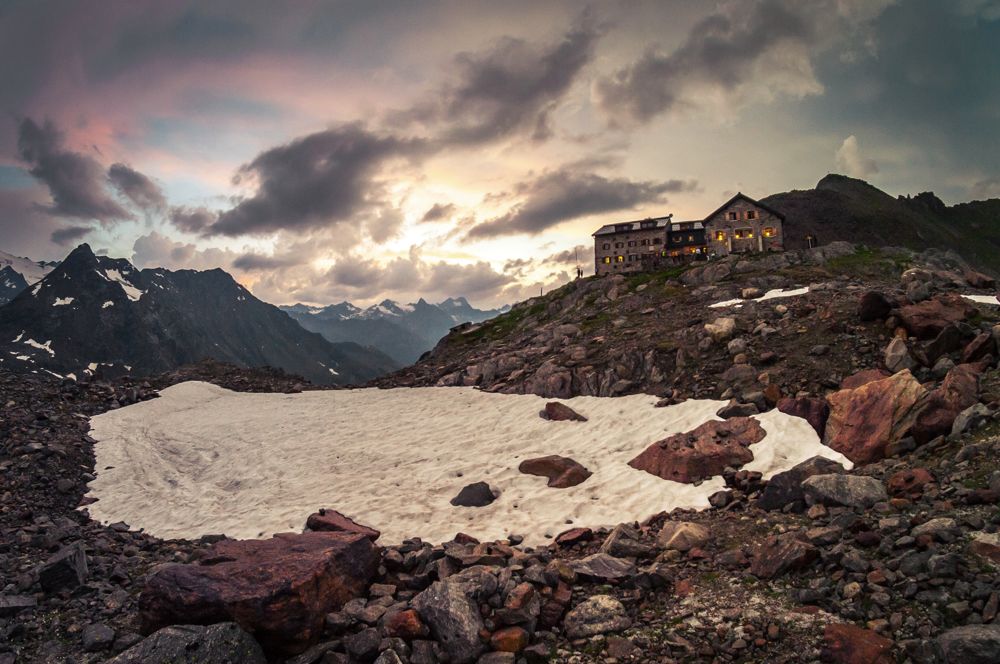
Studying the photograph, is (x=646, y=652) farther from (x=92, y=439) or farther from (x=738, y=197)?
(x=738, y=197)

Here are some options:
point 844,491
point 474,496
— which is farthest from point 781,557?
point 474,496

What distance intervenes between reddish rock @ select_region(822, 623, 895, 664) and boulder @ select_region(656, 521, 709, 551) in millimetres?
3986

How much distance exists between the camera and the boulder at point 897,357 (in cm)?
1897

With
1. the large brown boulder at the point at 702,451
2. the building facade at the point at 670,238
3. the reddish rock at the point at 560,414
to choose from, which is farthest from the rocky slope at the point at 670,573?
the building facade at the point at 670,238

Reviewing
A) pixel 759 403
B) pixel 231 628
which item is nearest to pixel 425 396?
pixel 759 403

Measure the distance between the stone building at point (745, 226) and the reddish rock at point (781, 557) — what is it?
95.3m

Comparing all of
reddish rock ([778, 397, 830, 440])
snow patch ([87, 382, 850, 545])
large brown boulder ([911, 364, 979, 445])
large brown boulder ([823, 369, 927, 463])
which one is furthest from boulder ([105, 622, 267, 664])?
reddish rock ([778, 397, 830, 440])

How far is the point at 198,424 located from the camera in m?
35.6

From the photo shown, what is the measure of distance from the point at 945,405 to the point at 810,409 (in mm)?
4720

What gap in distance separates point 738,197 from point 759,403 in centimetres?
9213

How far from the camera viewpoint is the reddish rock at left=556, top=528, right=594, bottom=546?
13.2m

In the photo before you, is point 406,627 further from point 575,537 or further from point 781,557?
point 781,557

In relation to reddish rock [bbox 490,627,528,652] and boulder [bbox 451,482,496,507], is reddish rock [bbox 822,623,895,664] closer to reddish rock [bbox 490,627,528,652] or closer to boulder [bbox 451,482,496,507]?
reddish rock [bbox 490,627,528,652]

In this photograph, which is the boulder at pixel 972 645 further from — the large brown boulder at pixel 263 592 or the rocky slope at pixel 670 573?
the large brown boulder at pixel 263 592
